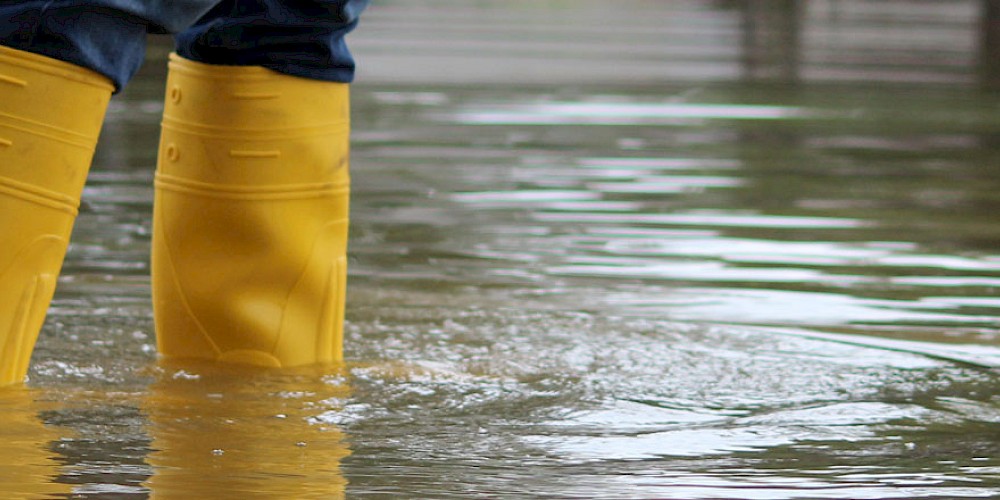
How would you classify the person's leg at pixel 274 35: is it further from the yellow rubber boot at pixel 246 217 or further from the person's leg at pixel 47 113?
the person's leg at pixel 47 113

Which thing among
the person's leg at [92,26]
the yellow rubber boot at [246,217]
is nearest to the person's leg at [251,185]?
the yellow rubber boot at [246,217]

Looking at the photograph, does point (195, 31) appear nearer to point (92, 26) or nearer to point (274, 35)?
point (274, 35)

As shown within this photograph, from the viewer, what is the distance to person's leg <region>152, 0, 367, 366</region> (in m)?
1.95

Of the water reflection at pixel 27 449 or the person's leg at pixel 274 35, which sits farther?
the person's leg at pixel 274 35

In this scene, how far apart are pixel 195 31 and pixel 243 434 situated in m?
0.52

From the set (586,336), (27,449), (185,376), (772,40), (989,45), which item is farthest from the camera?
(772,40)

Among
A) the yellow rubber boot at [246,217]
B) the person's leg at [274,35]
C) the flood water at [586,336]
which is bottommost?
the flood water at [586,336]

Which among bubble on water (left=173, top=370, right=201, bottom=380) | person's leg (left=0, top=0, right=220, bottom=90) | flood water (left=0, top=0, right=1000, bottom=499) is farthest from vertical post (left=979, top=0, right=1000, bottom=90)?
person's leg (left=0, top=0, right=220, bottom=90)

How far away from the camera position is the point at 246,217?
1959mm

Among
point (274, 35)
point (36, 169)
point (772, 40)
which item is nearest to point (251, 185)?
point (274, 35)

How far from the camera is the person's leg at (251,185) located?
Answer: 1951 millimetres

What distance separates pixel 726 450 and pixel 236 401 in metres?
0.50

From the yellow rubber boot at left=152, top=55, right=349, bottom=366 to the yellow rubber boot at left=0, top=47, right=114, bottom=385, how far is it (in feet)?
0.84

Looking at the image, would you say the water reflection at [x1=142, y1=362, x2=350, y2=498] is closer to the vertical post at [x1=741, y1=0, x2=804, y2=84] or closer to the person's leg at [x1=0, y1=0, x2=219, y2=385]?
the person's leg at [x1=0, y1=0, x2=219, y2=385]
